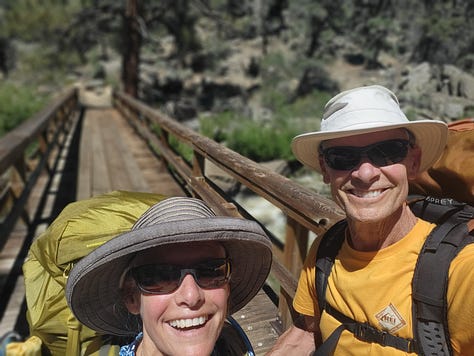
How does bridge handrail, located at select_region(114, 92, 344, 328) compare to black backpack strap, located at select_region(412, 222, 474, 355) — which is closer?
black backpack strap, located at select_region(412, 222, 474, 355)

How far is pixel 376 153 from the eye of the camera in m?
1.59

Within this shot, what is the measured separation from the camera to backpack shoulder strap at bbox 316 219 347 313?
1.75m

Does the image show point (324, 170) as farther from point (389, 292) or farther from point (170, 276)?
point (170, 276)

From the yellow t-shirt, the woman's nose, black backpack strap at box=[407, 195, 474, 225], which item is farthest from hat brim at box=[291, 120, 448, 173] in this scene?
the woman's nose

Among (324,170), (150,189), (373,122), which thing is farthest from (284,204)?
(150,189)

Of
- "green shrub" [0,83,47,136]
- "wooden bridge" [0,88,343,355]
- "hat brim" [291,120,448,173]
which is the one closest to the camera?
"hat brim" [291,120,448,173]

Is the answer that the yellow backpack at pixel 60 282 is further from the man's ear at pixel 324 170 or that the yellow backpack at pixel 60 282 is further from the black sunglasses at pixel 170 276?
the man's ear at pixel 324 170

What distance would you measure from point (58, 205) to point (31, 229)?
0.92 metres

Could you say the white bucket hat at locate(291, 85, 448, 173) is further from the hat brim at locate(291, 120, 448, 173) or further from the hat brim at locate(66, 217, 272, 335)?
the hat brim at locate(66, 217, 272, 335)

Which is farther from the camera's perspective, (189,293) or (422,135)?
(422,135)

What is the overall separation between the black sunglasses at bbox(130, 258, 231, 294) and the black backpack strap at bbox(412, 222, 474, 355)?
27.0 inches

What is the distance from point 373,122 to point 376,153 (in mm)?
126

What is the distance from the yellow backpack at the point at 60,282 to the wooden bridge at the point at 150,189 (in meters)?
0.96

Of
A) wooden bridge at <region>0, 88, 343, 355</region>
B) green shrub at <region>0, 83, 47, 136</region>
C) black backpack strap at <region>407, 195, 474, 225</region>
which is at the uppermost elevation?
black backpack strap at <region>407, 195, 474, 225</region>
